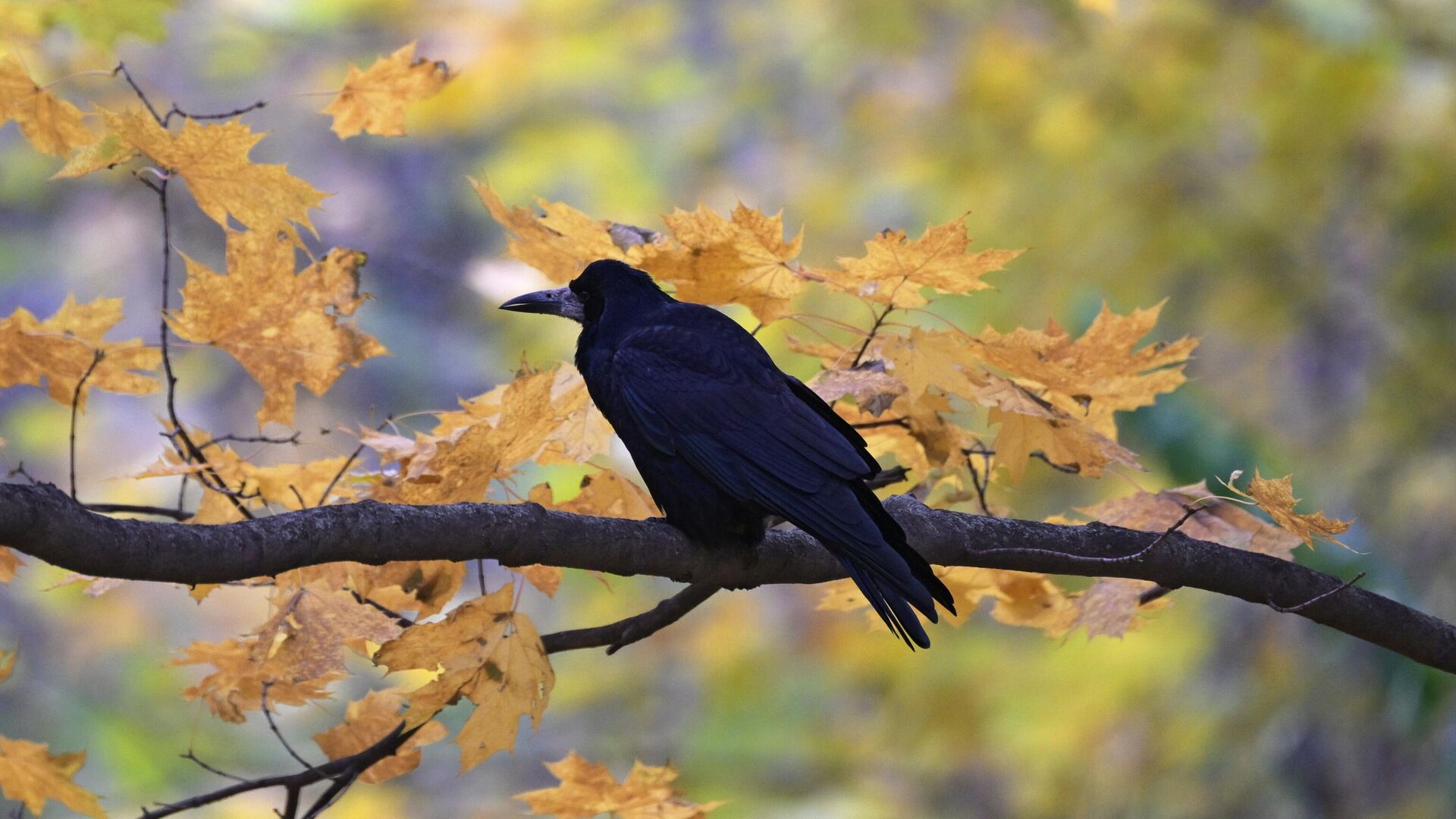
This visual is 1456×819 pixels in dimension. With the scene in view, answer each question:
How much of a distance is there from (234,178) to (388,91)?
44 cm

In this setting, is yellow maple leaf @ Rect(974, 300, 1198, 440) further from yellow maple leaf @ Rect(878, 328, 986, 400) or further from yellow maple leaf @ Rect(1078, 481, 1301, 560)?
yellow maple leaf @ Rect(1078, 481, 1301, 560)

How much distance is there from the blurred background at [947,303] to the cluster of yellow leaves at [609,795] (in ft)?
10.3

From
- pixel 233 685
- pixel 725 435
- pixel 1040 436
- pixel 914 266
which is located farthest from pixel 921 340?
pixel 233 685

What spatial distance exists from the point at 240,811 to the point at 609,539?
693 cm

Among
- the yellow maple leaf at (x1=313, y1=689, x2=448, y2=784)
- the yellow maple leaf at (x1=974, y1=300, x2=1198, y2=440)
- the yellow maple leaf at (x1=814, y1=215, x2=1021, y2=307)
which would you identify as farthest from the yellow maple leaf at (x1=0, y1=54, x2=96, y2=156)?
the yellow maple leaf at (x1=974, y1=300, x2=1198, y2=440)

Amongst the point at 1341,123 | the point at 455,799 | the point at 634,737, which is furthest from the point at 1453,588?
the point at 455,799

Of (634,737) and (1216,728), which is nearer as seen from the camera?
(1216,728)

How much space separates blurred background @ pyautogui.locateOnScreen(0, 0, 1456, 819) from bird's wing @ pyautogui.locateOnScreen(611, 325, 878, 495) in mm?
2706

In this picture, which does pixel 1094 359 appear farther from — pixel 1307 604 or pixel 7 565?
pixel 7 565

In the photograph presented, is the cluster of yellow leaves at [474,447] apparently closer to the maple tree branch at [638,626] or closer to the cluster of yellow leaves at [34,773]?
the maple tree branch at [638,626]

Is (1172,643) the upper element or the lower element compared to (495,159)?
lower

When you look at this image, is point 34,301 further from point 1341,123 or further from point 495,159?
point 1341,123

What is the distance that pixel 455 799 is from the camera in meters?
8.31

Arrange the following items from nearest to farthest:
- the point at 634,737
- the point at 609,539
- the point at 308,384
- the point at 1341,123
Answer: the point at 609,539
the point at 308,384
the point at 1341,123
the point at 634,737
